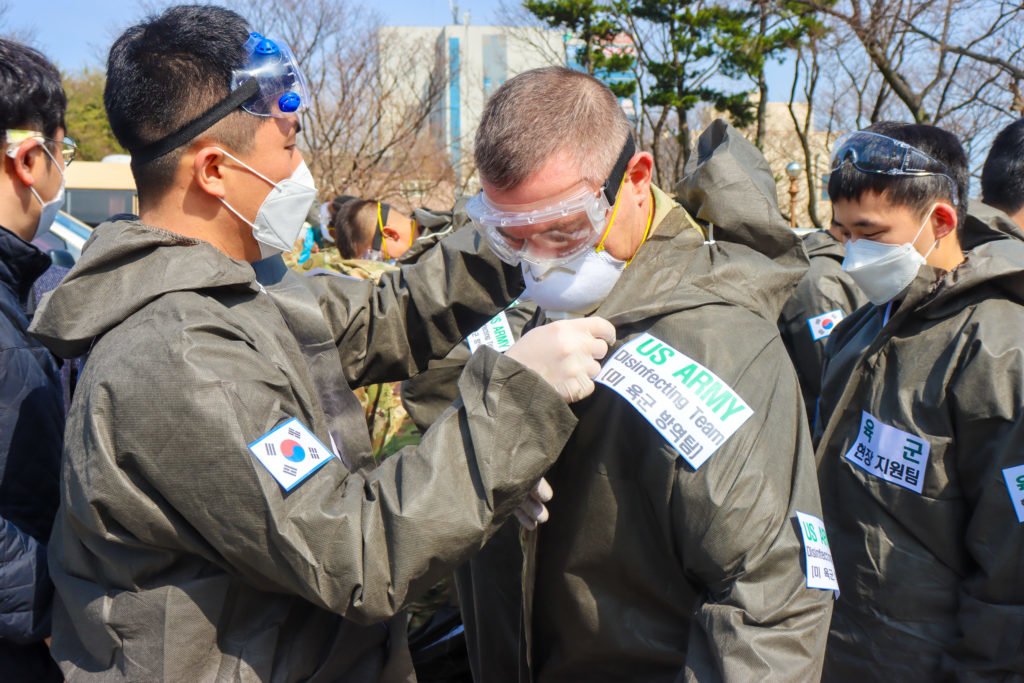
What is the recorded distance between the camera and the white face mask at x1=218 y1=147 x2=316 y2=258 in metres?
2.29

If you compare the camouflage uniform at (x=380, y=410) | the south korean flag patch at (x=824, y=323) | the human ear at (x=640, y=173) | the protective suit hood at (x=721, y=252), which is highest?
the human ear at (x=640, y=173)

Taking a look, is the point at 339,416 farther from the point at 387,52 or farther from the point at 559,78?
the point at 387,52

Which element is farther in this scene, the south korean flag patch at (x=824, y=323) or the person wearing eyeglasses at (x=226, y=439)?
the south korean flag patch at (x=824, y=323)

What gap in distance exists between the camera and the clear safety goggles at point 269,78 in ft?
7.16

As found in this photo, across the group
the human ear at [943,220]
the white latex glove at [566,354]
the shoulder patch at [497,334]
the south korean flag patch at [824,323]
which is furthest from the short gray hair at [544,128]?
the south korean flag patch at [824,323]

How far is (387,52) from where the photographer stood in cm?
1820

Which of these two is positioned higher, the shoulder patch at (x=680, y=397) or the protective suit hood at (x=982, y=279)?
the shoulder patch at (x=680, y=397)

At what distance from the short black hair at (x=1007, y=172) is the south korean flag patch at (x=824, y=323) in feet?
3.92

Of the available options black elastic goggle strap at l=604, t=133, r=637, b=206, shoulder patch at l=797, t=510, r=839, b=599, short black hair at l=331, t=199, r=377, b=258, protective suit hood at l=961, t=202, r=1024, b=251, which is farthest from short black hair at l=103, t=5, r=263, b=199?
short black hair at l=331, t=199, r=377, b=258

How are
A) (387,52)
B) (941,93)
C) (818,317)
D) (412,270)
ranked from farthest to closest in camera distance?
(387,52) → (941,93) → (818,317) → (412,270)

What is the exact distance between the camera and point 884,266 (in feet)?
10.6

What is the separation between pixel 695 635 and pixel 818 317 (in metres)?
3.62

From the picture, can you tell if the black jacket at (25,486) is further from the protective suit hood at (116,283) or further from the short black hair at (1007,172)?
the short black hair at (1007,172)

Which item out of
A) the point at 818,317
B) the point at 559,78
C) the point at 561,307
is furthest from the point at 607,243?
the point at 818,317
